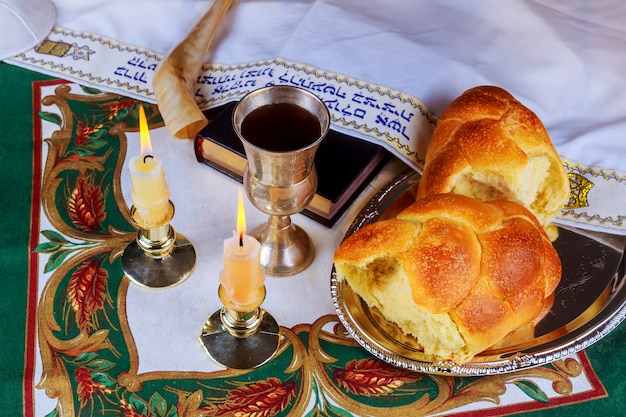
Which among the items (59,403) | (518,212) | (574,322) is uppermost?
(518,212)

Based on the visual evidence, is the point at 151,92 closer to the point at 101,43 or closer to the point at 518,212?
the point at 101,43

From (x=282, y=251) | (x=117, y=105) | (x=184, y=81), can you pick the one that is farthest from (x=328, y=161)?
(x=117, y=105)

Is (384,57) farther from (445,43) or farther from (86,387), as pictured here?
(86,387)

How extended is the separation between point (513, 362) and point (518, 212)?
6.7 inches

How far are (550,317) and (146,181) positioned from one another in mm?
501

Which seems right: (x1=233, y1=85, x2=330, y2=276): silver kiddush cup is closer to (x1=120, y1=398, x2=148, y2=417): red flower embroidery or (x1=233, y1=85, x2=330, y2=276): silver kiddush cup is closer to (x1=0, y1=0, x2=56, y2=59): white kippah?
(x1=120, y1=398, x2=148, y2=417): red flower embroidery

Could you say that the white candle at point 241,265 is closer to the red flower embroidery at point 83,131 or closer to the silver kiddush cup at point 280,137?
the silver kiddush cup at point 280,137

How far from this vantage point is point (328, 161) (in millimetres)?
934

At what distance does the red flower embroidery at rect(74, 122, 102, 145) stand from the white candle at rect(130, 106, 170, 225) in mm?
271

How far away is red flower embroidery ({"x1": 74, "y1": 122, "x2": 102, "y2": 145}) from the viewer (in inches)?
40.0

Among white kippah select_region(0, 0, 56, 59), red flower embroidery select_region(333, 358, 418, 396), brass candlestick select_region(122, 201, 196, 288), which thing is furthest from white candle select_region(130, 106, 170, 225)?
white kippah select_region(0, 0, 56, 59)

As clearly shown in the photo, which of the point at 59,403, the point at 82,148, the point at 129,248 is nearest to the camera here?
the point at 59,403

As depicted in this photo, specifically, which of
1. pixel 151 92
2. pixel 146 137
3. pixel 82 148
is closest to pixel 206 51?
pixel 151 92

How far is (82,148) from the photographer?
100 centimetres
